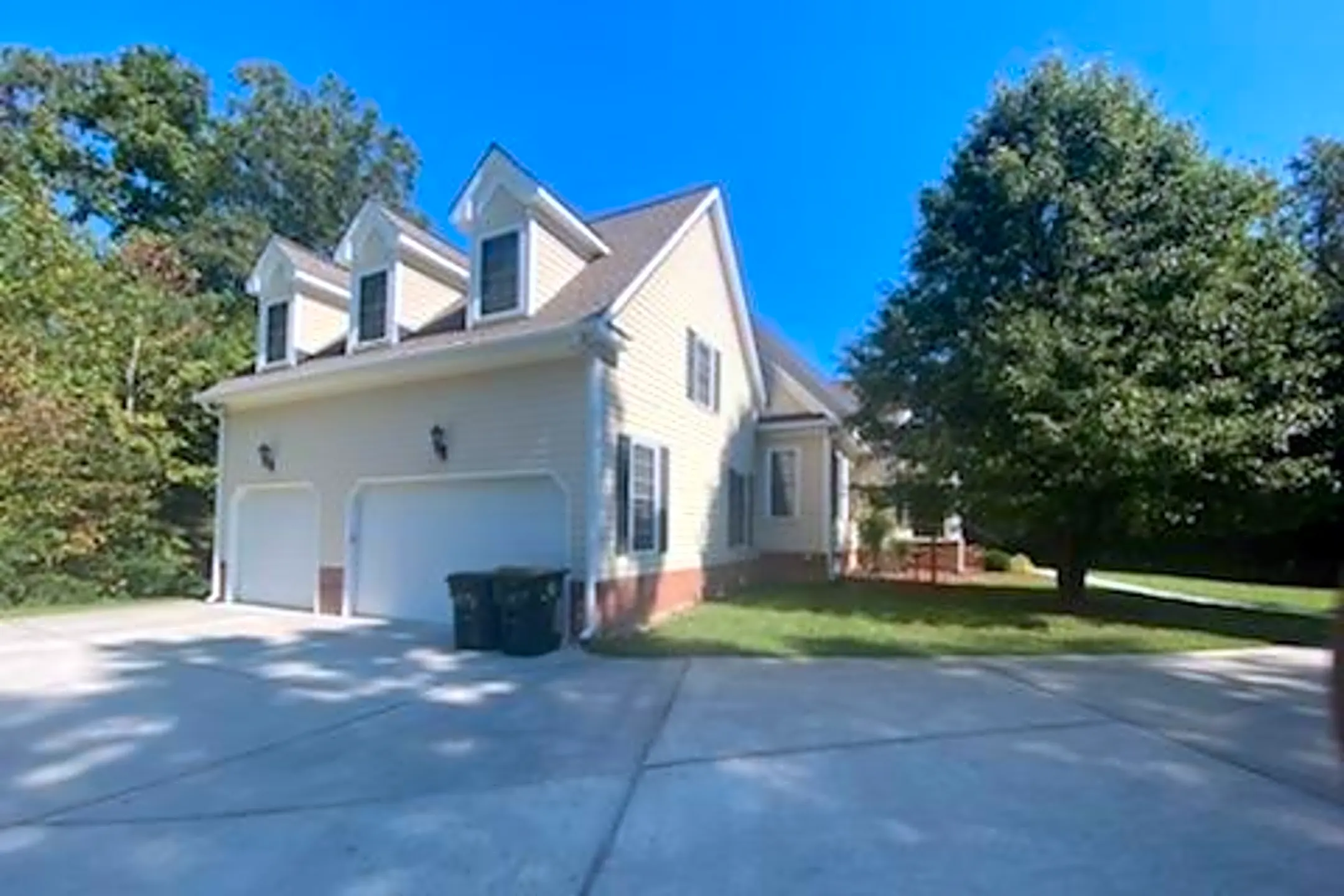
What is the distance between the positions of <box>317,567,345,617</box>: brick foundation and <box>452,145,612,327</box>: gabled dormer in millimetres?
4585

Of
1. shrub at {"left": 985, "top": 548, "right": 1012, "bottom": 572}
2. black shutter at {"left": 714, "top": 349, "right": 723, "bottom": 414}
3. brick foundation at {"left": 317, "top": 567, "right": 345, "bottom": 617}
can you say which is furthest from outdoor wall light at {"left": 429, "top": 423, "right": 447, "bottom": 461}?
shrub at {"left": 985, "top": 548, "right": 1012, "bottom": 572}

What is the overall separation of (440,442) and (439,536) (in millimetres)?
1431

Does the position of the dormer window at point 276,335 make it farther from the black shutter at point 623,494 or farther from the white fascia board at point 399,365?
the black shutter at point 623,494

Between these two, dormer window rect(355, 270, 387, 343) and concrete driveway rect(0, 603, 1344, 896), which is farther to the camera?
dormer window rect(355, 270, 387, 343)

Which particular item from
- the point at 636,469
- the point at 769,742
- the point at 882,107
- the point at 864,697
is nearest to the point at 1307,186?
the point at 882,107

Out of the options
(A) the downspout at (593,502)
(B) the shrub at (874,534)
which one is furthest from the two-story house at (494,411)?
(B) the shrub at (874,534)

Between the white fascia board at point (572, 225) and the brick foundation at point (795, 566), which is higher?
the white fascia board at point (572, 225)

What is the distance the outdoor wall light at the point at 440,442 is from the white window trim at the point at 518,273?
1890 millimetres

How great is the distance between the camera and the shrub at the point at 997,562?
2491cm

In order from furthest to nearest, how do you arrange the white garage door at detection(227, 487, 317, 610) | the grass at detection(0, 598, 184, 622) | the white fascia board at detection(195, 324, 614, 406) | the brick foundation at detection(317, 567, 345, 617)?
the white garage door at detection(227, 487, 317, 610)
the brick foundation at detection(317, 567, 345, 617)
the grass at detection(0, 598, 184, 622)
the white fascia board at detection(195, 324, 614, 406)

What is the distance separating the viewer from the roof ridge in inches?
596

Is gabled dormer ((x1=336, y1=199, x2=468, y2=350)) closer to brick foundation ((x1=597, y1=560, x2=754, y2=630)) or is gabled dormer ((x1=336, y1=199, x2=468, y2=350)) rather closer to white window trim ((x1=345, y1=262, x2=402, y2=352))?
white window trim ((x1=345, y1=262, x2=402, y2=352))

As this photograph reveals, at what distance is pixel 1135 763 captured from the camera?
535 cm

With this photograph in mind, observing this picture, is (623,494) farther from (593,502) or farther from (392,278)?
(392,278)
